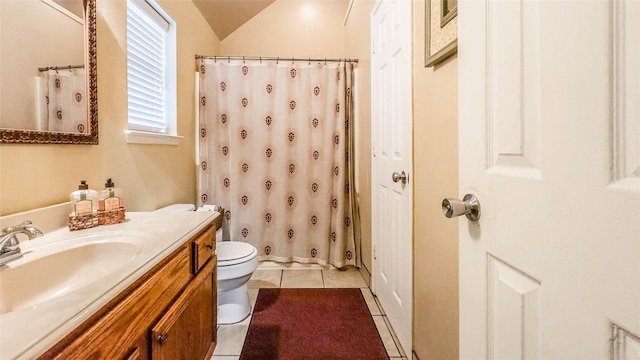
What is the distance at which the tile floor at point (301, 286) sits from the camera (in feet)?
5.14

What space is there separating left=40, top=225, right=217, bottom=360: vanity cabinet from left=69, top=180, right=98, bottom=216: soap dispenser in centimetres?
40

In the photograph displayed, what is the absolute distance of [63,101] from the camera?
43.4 inches

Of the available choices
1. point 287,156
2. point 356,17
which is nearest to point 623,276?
point 287,156

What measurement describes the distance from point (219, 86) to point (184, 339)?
2088 millimetres

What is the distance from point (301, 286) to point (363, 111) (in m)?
1.49

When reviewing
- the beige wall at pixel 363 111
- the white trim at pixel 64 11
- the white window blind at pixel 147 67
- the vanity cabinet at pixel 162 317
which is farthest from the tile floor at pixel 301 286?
the white trim at pixel 64 11

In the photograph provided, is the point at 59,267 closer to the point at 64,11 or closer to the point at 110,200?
the point at 110,200

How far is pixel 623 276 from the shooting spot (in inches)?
12.5

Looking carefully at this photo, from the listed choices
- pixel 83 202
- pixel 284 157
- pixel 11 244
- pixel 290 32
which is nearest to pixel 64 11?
pixel 83 202

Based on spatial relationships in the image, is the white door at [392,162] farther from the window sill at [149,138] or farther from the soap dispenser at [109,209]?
the window sill at [149,138]

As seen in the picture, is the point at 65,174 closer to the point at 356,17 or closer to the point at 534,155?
the point at 534,155

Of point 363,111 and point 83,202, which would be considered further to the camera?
point 363,111

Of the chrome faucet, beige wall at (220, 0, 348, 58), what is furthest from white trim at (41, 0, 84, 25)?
beige wall at (220, 0, 348, 58)

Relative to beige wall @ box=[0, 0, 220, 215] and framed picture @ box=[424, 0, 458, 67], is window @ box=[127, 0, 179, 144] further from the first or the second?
framed picture @ box=[424, 0, 458, 67]
